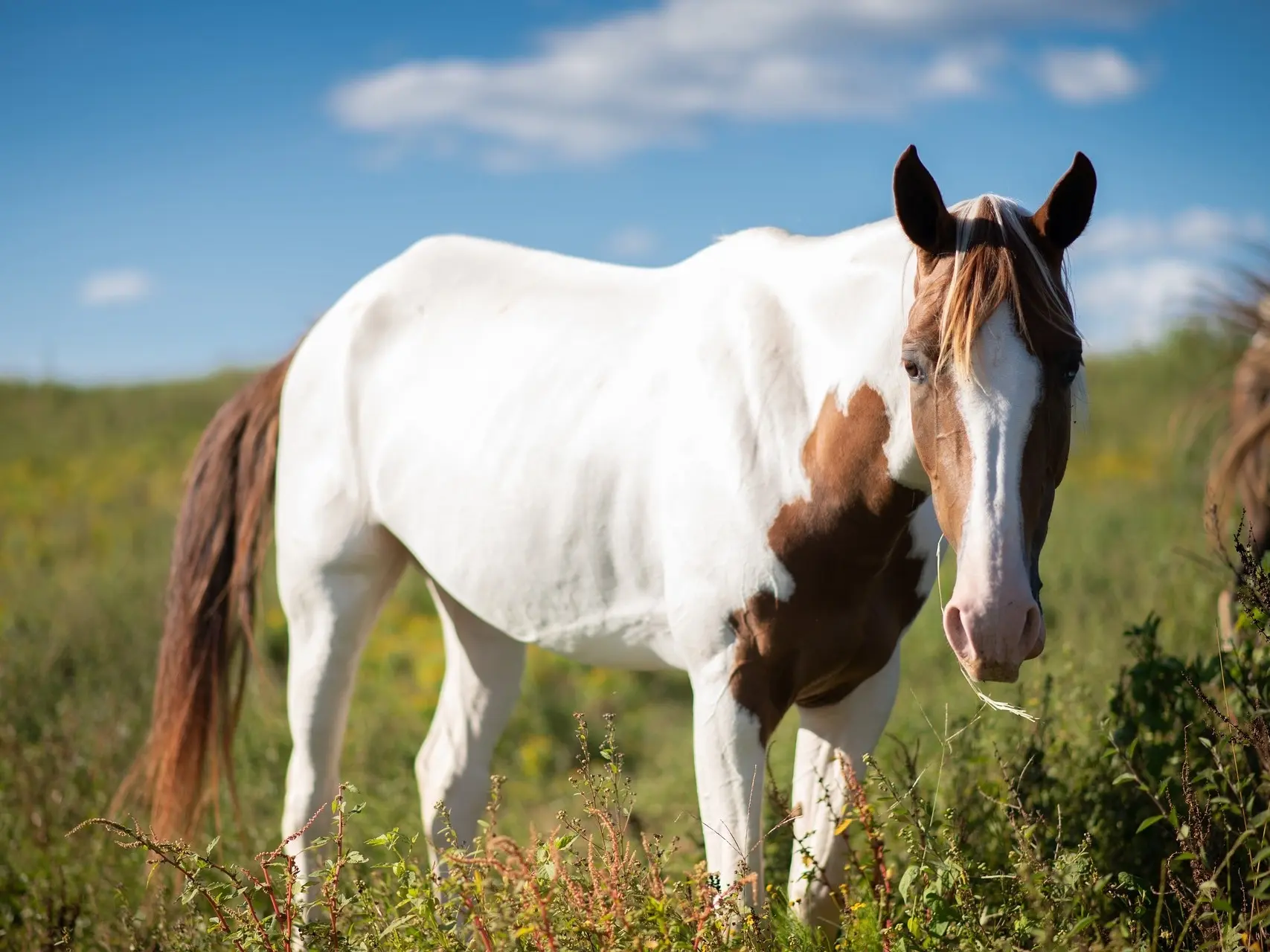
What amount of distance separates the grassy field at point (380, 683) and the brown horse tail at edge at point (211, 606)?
0.17 m

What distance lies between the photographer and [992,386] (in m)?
1.70

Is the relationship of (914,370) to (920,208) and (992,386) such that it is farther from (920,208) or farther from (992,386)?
(920,208)

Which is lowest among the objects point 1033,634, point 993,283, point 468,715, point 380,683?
point 380,683

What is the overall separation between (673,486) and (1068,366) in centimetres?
86

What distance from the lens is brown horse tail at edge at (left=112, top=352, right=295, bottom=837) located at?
131 inches

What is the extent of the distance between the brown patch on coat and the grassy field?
282 mm

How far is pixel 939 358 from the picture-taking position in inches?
68.9

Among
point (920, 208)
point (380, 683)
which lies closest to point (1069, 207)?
point (920, 208)

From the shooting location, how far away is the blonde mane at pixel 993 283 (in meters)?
1.71

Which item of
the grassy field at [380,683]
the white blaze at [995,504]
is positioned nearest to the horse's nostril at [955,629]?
the white blaze at [995,504]

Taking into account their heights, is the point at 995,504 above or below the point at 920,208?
below

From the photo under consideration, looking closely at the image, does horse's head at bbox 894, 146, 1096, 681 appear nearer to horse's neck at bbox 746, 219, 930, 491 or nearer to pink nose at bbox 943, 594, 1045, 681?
pink nose at bbox 943, 594, 1045, 681

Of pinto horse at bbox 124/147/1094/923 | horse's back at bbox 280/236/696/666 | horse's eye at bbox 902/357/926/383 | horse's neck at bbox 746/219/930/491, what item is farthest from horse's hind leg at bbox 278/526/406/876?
horse's eye at bbox 902/357/926/383

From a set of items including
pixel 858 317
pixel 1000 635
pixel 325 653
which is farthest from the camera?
pixel 325 653
